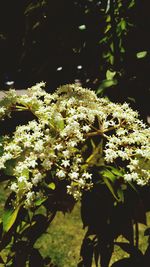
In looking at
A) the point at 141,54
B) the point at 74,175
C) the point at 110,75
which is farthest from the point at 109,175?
the point at 141,54

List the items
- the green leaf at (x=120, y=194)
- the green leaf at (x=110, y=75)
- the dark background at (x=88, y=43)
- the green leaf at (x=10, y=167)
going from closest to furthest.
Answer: the green leaf at (x=120, y=194) < the green leaf at (x=10, y=167) < the green leaf at (x=110, y=75) < the dark background at (x=88, y=43)

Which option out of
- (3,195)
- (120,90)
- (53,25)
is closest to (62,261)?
(3,195)

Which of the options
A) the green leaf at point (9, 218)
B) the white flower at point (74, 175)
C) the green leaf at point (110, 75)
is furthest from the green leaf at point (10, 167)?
the green leaf at point (110, 75)

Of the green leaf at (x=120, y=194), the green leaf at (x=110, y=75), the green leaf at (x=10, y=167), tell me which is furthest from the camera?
the green leaf at (x=110, y=75)

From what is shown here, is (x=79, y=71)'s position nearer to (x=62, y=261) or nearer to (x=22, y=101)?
(x=22, y=101)

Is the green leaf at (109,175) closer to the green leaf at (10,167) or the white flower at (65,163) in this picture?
the white flower at (65,163)

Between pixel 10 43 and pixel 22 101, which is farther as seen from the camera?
pixel 10 43

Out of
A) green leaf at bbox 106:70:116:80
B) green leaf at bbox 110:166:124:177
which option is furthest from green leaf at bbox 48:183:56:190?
green leaf at bbox 106:70:116:80
